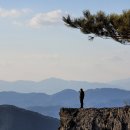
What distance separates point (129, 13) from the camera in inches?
958

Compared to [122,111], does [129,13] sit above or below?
above

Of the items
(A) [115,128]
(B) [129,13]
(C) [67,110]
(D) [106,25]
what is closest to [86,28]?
(D) [106,25]

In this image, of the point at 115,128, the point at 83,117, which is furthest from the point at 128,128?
the point at 83,117

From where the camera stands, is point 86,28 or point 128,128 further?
point 86,28

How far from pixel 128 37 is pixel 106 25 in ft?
4.90

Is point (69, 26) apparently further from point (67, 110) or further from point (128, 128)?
point (128, 128)

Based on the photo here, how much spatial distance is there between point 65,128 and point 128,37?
6124mm

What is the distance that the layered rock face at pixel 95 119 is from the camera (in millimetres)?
22031

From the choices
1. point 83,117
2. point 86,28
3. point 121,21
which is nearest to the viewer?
point 83,117

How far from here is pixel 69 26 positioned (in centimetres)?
2794

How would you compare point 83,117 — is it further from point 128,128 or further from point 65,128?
point 128,128

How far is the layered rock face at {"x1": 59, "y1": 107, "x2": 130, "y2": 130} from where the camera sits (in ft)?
72.3

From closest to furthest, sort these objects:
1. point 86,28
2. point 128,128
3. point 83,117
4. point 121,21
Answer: point 128,128 → point 83,117 → point 121,21 → point 86,28

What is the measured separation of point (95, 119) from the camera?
22938mm
